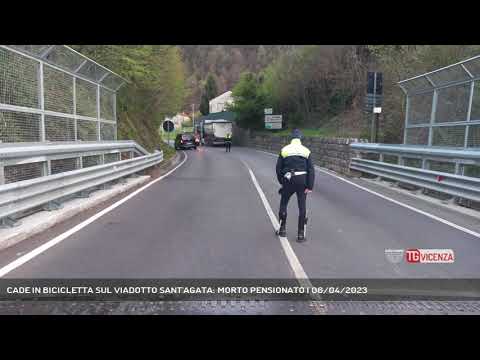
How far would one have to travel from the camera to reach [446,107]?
11.5m

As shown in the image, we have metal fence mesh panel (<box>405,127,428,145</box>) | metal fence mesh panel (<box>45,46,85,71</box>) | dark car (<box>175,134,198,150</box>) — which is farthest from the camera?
dark car (<box>175,134,198,150</box>)

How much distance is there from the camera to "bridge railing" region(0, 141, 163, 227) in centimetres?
634

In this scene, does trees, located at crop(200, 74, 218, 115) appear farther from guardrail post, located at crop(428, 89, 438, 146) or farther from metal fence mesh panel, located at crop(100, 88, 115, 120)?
guardrail post, located at crop(428, 89, 438, 146)

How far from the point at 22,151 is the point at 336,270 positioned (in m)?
5.20

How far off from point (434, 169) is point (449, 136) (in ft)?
3.81

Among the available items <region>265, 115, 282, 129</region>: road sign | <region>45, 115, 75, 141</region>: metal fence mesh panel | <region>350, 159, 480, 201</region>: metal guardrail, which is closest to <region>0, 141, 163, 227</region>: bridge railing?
<region>45, 115, 75, 141</region>: metal fence mesh panel

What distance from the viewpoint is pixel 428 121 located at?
12688 mm

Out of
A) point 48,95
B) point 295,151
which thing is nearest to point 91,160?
point 48,95

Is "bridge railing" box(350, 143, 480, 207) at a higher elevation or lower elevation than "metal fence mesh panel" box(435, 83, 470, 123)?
lower

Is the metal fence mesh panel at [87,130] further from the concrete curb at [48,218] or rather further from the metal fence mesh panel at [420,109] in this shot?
the metal fence mesh panel at [420,109]

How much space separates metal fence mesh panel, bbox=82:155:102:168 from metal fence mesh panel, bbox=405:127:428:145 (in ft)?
32.1

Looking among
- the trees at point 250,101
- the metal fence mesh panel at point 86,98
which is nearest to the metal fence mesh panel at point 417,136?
the metal fence mesh panel at point 86,98

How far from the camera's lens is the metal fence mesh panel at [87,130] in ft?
36.7

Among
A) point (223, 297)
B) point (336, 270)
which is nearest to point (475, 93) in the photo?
point (336, 270)
